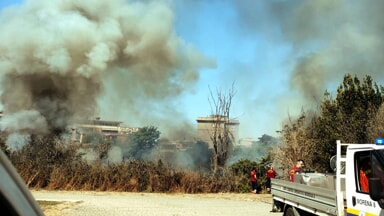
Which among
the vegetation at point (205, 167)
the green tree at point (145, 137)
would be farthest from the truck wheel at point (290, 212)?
the green tree at point (145, 137)

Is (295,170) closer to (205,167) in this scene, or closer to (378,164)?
(378,164)

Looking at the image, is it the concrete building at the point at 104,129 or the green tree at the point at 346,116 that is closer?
the green tree at the point at 346,116

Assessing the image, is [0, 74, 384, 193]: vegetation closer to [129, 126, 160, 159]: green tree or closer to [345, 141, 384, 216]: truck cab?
[129, 126, 160, 159]: green tree

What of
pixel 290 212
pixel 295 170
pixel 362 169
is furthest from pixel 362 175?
pixel 295 170

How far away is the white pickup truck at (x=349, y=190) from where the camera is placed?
12.8 feet

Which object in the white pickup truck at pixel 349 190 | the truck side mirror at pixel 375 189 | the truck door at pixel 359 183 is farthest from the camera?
the truck door at pixel 359 183

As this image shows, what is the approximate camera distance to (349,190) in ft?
14.6

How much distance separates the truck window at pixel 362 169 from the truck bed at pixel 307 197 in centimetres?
36

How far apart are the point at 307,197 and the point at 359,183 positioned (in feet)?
3.70

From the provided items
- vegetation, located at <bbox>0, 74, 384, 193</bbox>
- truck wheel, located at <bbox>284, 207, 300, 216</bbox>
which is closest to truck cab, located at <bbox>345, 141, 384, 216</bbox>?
truck wheel, located at <bbox>284, 207, 300, 216</bbox>

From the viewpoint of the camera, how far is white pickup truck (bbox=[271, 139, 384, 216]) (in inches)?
154

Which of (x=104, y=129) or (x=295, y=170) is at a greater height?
(x=104, y=129)

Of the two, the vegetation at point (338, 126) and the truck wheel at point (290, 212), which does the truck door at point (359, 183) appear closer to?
the truck wheel at point (290, 212)

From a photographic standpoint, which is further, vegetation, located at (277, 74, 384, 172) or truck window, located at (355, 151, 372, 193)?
vegetation, located at (277, 74, 384, 172)
